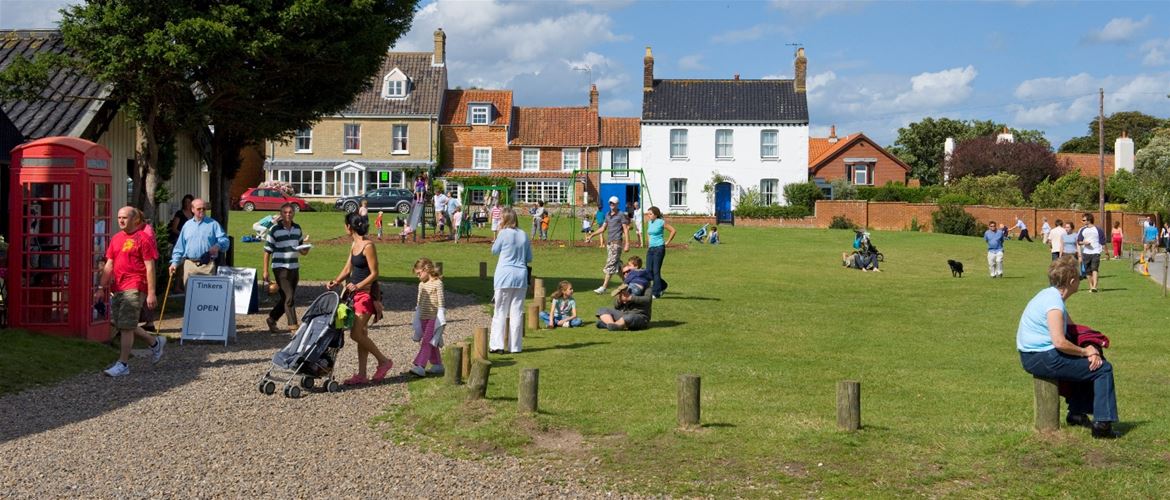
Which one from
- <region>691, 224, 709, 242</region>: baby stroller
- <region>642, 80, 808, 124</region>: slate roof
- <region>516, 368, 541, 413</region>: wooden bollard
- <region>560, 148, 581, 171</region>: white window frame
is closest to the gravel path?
<region>516, 368, 541, 413</region>: wooden bollard

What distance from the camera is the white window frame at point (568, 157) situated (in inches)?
2712

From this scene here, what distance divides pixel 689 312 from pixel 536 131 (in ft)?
164

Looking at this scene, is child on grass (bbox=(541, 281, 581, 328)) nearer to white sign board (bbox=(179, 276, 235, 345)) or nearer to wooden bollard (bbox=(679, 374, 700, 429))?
white sign board (bbox=(179, 276, 235, 345))

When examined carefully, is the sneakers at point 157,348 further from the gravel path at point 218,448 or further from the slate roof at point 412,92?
the slate roof at point 412,92

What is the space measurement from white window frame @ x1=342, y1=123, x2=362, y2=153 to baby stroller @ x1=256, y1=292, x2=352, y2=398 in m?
56.6

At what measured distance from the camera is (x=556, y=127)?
6994 cm

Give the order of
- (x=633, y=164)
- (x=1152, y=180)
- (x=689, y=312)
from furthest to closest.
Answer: (x=633, y=164) < (x=1152, y=180) < (x=689, y=312)

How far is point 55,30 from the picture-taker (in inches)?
879

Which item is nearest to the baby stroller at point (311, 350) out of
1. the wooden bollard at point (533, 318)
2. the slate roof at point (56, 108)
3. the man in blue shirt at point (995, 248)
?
the wooden bollard at point (533, 318)

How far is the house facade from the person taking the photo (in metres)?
66.6

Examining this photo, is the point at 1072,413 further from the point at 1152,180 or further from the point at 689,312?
the point at 1152,180

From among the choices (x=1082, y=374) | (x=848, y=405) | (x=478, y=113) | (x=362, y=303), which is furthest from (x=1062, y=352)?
(x=478, y=113)

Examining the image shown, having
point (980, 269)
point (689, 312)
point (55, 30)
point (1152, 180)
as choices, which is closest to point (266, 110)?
point (55, 30)

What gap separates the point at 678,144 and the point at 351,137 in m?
18.3
